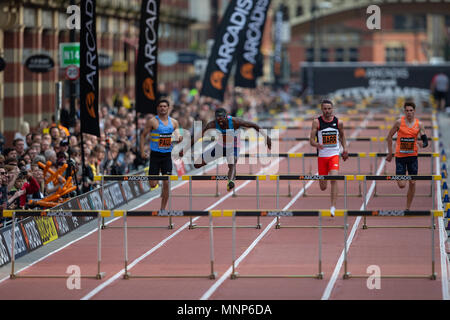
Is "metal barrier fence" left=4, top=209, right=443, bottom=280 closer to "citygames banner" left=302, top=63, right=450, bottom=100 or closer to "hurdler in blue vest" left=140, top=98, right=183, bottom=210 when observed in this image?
"hurdler in blue vest" left=140, top=98, right=183, bottom=210

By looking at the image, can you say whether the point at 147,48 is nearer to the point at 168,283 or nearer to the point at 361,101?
the point at 168,283

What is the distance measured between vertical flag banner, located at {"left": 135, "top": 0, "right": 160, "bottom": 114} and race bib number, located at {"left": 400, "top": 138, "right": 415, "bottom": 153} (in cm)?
754

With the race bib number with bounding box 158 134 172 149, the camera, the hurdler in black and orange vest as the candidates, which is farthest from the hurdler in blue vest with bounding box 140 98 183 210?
the hurdler in black and orange vest

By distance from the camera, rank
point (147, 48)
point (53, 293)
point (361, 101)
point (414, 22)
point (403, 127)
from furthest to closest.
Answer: point (414, 22) → point (361, 101) → point (147, 48) → point (403, 127) → point (53, 293)

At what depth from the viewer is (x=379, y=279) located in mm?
14484

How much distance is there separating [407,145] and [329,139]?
5.69 ft

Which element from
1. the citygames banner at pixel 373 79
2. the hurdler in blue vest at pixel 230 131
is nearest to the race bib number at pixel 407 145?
the hurdler in blue vest at pixel 230 131

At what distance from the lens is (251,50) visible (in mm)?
36875

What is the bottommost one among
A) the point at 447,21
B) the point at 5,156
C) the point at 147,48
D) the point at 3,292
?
the point at 3,292

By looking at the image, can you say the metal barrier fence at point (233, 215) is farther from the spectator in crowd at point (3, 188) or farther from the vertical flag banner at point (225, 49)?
the vertical flag banner at point (225, 49)

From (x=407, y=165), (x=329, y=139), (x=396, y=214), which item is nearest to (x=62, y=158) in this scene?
(x=329, y=139)

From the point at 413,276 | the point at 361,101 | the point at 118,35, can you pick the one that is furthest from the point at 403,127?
the point at 361,101

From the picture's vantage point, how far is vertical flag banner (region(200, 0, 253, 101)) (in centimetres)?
3189

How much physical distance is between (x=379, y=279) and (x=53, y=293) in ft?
13.8
